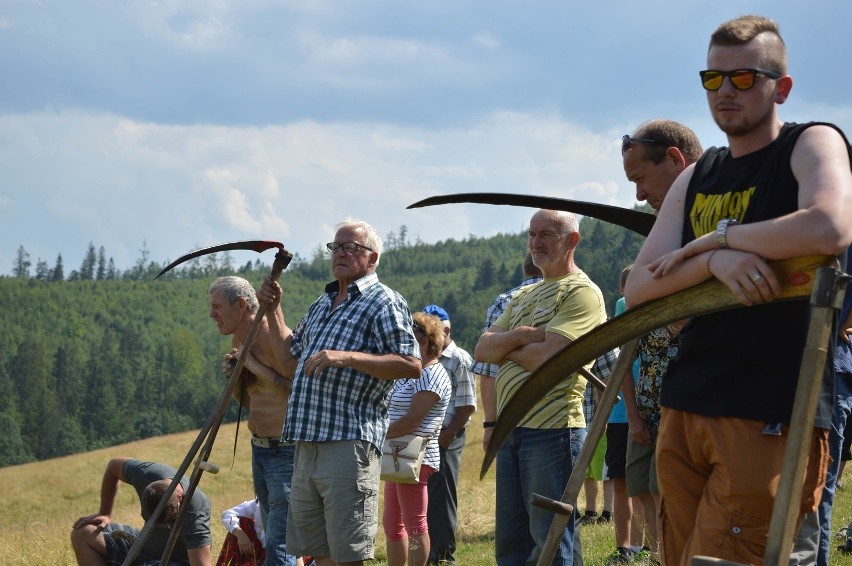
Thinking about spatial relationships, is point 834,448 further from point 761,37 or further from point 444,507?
point 444,507

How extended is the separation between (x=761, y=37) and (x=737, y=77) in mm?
139

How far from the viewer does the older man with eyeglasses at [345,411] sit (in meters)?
5.28

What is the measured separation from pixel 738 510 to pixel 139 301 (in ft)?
603

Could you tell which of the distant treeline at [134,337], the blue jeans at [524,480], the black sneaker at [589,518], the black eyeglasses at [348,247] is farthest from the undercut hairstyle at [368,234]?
the distant treeline at [134,337]

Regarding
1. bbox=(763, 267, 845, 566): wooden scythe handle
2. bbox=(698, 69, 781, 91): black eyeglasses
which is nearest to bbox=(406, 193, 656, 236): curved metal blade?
bbox=(698, 69, 781, 91): black eyeglasses

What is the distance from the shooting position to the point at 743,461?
253 centimetres

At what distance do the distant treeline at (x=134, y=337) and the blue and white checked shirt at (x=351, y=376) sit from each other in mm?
79159

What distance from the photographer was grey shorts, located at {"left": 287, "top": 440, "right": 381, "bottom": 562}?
17.3 feet

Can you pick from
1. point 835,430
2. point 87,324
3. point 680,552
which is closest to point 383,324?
point 835,430

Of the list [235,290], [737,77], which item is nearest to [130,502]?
[235,290]

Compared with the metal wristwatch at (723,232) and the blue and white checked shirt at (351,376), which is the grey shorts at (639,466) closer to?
the blue and white checked shirt at (351,376)

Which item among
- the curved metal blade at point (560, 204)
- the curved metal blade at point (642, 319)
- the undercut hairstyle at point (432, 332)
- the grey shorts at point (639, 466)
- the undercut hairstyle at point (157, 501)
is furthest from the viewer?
the undercut hairstyle at point (432, 332)

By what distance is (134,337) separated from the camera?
479 feet

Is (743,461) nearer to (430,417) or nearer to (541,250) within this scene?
(541,250)
